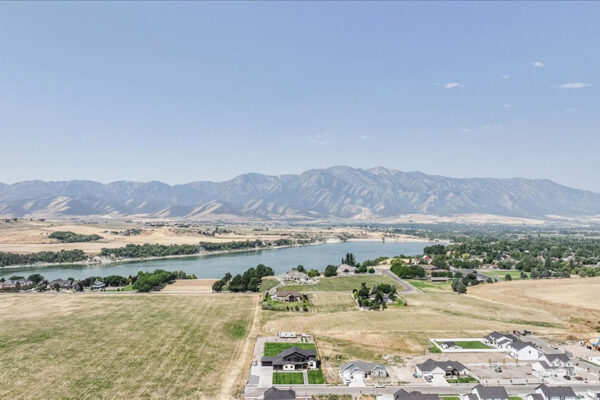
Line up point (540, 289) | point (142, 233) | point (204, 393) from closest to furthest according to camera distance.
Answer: point (204, 393)
point (540, 289)
point (142, 233)

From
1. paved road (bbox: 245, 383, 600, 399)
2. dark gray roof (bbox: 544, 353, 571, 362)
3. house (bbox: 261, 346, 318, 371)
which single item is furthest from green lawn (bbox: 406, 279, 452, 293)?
house (bbox: 261, 346, 318, 371)

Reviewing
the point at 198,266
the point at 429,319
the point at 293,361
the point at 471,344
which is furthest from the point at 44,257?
the point at 471,344

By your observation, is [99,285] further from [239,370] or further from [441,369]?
[441,369]

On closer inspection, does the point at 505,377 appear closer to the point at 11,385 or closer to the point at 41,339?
the point at 11,385

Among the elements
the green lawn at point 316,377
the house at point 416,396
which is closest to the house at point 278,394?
the green lawn at point 316,377

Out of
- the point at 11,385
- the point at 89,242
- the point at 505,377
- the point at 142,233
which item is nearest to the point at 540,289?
the point at 505,377

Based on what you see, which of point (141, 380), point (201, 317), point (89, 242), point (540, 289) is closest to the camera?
point (141, 380)

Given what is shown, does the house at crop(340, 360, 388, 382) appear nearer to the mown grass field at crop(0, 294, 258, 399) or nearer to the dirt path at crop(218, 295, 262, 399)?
the dirt path at crop(218, 295, 262, 399)

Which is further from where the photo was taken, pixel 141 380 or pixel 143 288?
pixel 143 288
